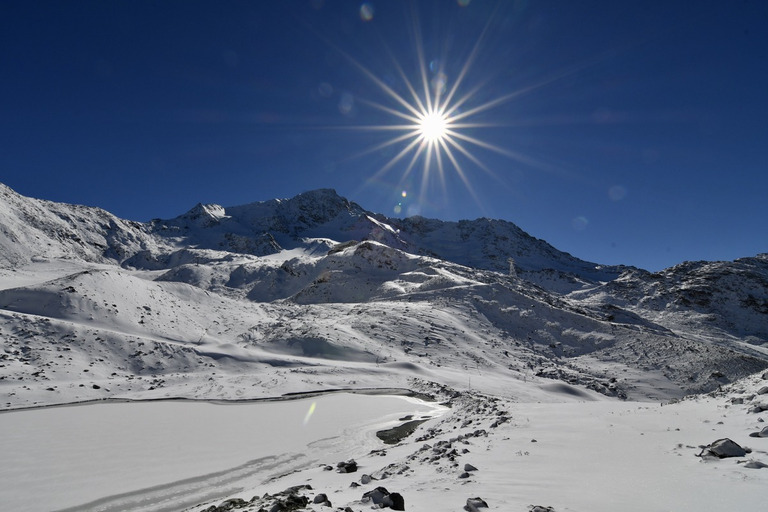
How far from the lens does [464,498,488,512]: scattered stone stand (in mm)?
4562

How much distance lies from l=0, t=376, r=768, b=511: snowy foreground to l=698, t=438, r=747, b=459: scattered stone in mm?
180

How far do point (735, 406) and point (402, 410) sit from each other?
1345 cm

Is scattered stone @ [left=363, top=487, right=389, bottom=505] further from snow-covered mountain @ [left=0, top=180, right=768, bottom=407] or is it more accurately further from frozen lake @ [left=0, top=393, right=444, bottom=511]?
snow-covered mountain @ [left=0, top=180, right=768, bottom=407]

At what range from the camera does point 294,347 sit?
3503 centimetres

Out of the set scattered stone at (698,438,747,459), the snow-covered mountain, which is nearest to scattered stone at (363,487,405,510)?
scattered stone at (698,438,747,459)

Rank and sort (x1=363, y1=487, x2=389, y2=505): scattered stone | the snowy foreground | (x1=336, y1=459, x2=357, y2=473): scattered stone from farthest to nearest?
(x1=336, y1=459, x2=357, y2=473): scattered stone, (x1=363, y1=487, x2=389, y2=505): scattered stone, the snowy foreground

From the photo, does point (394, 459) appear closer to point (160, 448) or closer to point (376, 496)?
point (376, 496)

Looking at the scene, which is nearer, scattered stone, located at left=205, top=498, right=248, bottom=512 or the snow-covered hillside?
scattered stone, located at left=205, top=498, right=248, bottom=512

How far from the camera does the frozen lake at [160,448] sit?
27.5ft

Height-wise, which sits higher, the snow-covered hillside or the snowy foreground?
the snow-covered hillside

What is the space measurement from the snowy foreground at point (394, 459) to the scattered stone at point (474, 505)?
0.31 feet

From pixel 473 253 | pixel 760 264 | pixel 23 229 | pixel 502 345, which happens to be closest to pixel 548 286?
pixel 473 253

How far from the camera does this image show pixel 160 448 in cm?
1119

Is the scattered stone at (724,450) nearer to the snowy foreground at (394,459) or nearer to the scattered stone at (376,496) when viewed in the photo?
the snowy foreground at (394,459)
